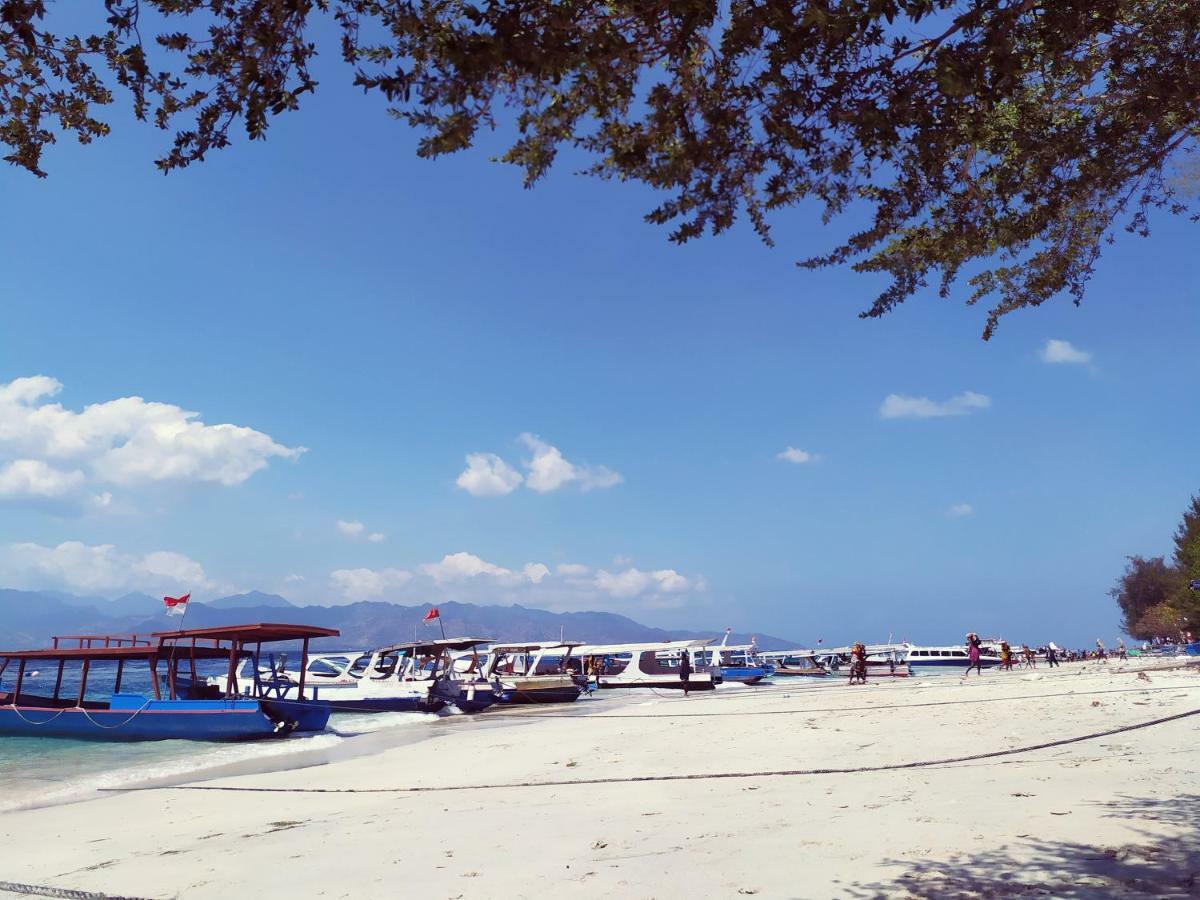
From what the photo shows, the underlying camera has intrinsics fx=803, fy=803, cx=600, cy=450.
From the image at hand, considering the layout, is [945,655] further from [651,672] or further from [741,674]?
[651,672]

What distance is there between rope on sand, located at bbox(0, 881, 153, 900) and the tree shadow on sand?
5.86 meters

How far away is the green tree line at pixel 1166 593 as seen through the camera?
2308 inches

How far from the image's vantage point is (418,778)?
1323cm

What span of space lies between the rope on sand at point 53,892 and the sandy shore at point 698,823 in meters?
0.19

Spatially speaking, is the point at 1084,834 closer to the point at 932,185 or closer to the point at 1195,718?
the point at 932,185

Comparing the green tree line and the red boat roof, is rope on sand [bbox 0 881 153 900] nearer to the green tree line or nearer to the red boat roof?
the red boat roof

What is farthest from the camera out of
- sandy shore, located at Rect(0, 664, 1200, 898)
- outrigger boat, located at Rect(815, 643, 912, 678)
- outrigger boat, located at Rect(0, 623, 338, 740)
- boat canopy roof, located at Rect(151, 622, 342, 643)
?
outrigger boat, located at Rect(815, 643, 912, 678)

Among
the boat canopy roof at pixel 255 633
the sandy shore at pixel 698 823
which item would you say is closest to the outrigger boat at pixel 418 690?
→ the boat canopy roof at pixel 255 633

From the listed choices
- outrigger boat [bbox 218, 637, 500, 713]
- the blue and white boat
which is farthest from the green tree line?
outrigger boat [bbox 218, 637, 500, 713]

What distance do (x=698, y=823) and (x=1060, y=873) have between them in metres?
3.28

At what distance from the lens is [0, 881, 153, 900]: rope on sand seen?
6543 millimetres

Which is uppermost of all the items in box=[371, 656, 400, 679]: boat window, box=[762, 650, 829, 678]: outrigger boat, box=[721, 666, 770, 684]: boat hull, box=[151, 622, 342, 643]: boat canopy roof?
box=[151, 622, 342, 643]: boat canopy roof

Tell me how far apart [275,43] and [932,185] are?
15.3 feet

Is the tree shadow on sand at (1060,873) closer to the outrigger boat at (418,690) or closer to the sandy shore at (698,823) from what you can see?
the sandy shore at (698,823)
